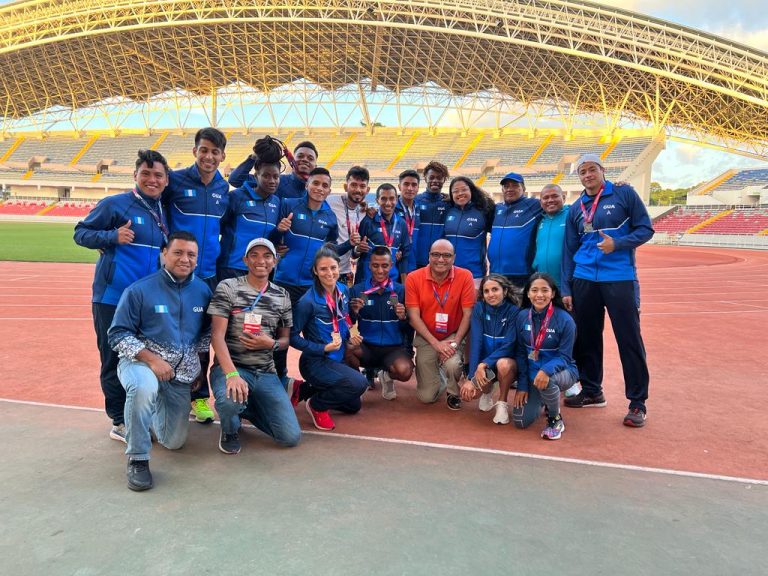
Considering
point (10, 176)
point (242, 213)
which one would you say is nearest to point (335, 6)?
point (242, 213)

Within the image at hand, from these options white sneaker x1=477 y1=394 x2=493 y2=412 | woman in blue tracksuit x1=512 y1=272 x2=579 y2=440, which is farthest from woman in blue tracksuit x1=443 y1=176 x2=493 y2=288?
white sneaker x1=477 y1=394 x2=493 y2=412

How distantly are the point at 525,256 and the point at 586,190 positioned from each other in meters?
0.85

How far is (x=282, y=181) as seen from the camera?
16.9ft

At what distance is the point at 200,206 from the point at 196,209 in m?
0.04

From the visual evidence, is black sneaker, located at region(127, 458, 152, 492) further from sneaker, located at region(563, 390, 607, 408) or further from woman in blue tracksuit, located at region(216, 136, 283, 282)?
sneaker, located at region(563, 390, 607, 408)

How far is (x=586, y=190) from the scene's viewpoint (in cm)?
453

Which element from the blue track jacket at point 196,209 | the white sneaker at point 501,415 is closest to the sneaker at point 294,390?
the blue track jacket at point 196,209

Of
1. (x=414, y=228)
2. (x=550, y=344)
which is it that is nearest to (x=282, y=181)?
(x=414, y=228)

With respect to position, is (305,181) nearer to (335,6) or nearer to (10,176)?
(335,6)

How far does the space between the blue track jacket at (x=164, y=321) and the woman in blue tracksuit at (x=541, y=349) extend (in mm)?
2510

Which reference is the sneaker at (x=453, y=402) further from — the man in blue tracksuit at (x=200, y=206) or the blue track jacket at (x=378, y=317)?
the man in blue tracksuit at (x=200, y=206)

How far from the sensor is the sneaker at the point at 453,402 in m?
4.55

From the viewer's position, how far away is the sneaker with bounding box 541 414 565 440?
3807mm

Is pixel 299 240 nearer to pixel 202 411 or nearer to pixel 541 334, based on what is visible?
pixel 202 411
